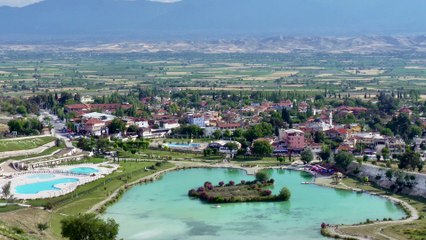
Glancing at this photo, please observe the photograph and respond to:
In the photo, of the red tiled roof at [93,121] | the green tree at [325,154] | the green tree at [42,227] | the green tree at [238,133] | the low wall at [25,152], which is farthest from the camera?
the red tiled roof at [93,121]

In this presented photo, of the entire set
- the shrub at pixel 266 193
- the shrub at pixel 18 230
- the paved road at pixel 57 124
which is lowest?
the paved road at pixel 57 124

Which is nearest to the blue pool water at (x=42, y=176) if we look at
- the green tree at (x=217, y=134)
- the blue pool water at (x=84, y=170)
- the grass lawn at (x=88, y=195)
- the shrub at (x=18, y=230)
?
the blue pool water at (x=84, y=170)

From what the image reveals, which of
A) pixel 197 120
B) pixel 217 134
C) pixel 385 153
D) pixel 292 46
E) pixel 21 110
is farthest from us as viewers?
pixel 292 46

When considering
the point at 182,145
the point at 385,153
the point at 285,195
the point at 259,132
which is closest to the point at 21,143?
the point at 182,145

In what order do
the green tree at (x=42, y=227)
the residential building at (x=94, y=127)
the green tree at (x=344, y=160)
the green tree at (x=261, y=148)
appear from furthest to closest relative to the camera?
1. the residential building at (x=94, y=127)
2. the green tree at (x=261, y=148)
3. the green tree at (x=344, y=160)
4. the green tree at (x=42, y=227)

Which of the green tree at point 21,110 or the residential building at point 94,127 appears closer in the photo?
the residential building at point 94,127

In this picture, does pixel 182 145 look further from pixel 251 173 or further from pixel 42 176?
pixel 42 176

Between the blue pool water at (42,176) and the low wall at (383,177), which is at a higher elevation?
the low wall at (383,177)

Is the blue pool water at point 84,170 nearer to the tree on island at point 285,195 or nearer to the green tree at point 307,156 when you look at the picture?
the green tree at point 307,156
